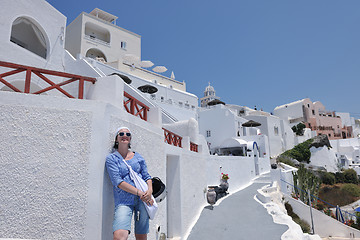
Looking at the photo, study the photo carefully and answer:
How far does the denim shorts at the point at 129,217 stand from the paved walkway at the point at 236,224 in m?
4.34

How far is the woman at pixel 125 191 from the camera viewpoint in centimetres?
308

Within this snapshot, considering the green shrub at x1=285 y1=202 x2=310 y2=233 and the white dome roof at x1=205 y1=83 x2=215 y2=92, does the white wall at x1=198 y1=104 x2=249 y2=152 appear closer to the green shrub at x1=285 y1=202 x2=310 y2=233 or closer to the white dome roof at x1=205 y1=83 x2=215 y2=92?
the green shrub at x1=285 y1=202 x2=310 y2=233

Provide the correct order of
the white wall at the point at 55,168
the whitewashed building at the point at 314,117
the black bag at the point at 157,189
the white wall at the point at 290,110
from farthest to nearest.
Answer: the white wall at the point at 290,110 < the whitewashed building at the point at 314,117 < the black bag at the point at 157,189 < the white wall at the point at 55,168

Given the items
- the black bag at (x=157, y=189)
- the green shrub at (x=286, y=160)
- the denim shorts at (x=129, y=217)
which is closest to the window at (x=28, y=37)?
the black bag at (x=157, y=189)

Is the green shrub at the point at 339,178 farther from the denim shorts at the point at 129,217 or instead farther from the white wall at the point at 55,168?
the white wall at the point at 55,168

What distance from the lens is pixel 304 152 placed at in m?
35.2

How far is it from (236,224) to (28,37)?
13.6 meters

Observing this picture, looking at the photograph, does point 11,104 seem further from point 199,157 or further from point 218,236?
point 199,157

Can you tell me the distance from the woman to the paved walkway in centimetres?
448

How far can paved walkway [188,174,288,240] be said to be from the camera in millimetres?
7199

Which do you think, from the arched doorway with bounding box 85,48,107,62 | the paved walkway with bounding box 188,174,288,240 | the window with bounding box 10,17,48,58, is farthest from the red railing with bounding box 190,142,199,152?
the arched doorway with bounding box 85,48,107,62

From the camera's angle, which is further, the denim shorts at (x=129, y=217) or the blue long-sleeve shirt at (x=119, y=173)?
the blue long-sleeve shirt at (x=119, y=173)

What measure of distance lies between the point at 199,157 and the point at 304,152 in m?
30.7

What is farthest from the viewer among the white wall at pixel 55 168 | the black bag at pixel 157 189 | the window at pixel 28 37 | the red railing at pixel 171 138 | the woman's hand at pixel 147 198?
the window at pixel 28 37
